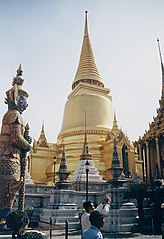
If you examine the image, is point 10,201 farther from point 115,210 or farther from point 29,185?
point 29,185

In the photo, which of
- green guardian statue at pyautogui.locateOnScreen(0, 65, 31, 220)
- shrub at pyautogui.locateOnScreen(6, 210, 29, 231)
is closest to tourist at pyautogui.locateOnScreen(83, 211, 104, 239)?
shrub at pyautogui.locateOnScreen(6, 210, 29, 231)

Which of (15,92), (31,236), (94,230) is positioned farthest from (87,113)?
(94,230)

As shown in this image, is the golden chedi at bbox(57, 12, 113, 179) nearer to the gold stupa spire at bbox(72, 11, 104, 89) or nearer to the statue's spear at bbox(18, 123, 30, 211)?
the gold stupa spire at bbox(72, 11, 104, 89)

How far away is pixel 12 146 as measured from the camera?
8.53 metres

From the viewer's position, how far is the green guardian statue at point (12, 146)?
8020 mm

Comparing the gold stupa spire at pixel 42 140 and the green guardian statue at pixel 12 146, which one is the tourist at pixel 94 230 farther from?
the gold stupa spire at pixel 42 140

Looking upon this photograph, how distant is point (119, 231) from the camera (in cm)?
1236

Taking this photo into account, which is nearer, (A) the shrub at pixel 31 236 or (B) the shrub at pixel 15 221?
(A) the shrub at pixel 31 236

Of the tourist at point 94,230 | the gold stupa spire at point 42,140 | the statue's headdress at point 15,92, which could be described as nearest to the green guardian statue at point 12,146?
the statue's headdress at point 15,92

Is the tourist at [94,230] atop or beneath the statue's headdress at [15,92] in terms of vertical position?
beneath

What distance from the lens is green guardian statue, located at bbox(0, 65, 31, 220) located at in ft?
26.3

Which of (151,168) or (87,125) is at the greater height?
(87,125)

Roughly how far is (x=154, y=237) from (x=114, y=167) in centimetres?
518

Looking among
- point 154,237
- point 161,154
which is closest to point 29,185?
point 154,237
